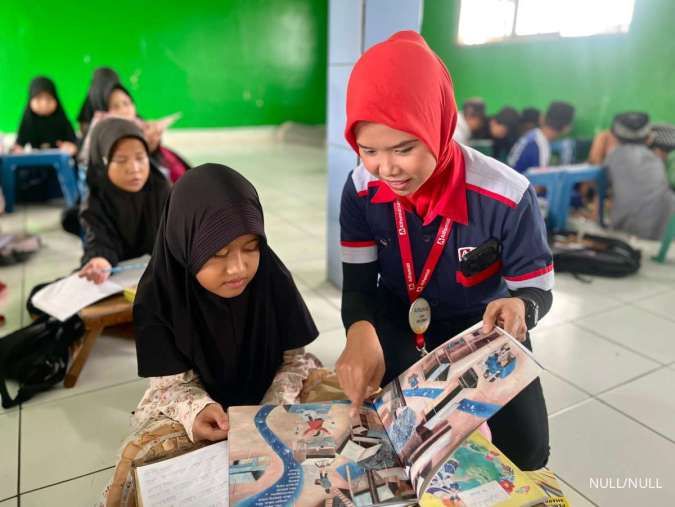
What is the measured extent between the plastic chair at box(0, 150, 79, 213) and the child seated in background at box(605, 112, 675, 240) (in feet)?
13.4

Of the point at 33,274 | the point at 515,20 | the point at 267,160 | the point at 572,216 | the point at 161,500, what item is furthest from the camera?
the point at 267,160

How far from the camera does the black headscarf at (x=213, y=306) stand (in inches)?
43.3

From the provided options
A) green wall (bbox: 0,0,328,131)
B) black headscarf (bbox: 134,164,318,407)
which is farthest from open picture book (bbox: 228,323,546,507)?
green wall (bbox: 0,0,328,131)

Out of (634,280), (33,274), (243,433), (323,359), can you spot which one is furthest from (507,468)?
(33,274)

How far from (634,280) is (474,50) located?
3.82m

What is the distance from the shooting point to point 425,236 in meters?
1.28

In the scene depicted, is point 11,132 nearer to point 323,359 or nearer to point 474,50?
point 474,50

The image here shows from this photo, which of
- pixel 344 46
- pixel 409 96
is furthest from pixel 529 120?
pixel 409 96

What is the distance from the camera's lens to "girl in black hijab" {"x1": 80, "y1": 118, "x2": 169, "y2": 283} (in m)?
2.20

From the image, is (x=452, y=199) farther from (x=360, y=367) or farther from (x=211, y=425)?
(x=211, y=425)

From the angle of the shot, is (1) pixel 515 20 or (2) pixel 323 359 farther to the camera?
(1) pixel 515 20

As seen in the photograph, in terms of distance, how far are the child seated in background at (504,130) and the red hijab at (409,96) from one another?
4077 millimetres

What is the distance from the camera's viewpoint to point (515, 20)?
553 cm

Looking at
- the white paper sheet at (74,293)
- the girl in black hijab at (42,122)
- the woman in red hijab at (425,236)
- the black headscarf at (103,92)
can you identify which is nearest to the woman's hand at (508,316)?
the woman in red hijab at (425,236)
